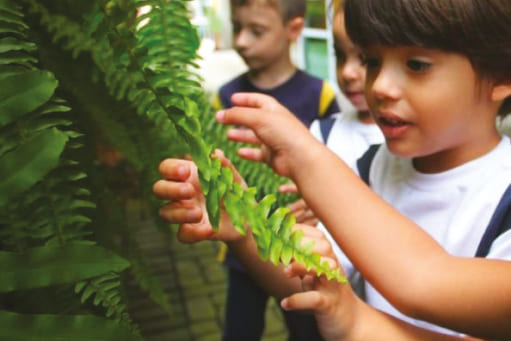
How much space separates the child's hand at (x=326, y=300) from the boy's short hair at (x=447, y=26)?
1.04 feet

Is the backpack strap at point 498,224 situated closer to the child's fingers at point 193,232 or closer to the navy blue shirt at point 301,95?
the child's fingers at point 193,232

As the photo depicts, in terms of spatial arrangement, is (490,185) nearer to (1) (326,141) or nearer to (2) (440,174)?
(2) (440,174)

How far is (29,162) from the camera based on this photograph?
39 cm

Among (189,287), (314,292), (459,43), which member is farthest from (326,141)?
(189,287)

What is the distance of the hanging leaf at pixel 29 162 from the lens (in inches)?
15.2

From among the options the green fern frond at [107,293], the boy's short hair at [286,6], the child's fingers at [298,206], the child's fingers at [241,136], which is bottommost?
the child's fingers at [298,206]

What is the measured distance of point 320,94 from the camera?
5.86 ft

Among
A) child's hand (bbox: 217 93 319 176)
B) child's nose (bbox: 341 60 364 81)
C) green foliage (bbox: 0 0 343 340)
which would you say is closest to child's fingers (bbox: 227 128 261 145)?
child's hand (bbox: 217 93 319 176)

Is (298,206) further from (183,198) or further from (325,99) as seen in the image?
(325,99)

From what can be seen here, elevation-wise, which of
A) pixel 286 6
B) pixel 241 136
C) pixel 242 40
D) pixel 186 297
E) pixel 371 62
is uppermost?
pixel 286 6

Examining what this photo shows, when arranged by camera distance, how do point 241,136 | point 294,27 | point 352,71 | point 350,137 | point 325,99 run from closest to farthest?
point 241,136, point 350,137, point 352,71, point 325,99, point 294,27

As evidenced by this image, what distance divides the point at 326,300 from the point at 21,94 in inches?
A: 15.5

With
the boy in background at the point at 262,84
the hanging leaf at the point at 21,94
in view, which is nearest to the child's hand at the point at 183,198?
the hanging leaf at the point at 21,94

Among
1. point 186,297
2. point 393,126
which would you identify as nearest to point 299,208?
point 393,126
